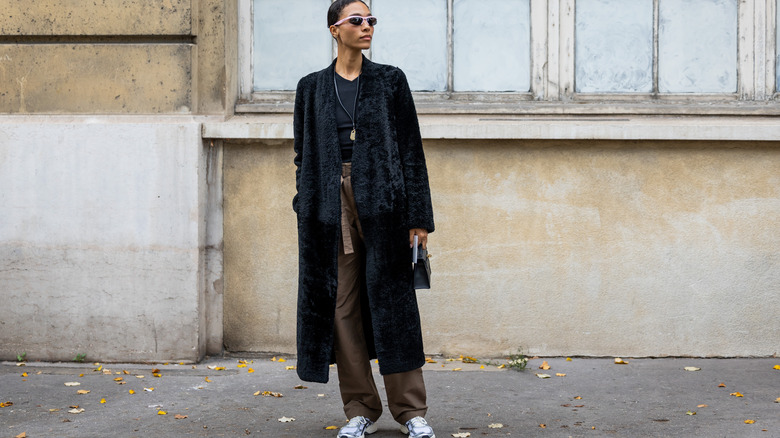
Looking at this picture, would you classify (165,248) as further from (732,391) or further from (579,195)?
(732,391)

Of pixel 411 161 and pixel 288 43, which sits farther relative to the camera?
pixel 288 43

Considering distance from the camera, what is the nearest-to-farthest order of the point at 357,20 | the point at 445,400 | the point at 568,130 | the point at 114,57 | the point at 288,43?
1. the point at 357,20
2. the point at 445,400
3. the point at 568,130
4. the point at 114,57
5. the point at 288,43

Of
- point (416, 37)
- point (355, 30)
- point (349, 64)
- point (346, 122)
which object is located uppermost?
point (416, 37)

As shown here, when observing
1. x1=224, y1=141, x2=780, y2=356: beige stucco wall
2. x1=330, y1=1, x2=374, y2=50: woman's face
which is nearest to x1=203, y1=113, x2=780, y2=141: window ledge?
x1=224, y1=141, x2=780, y2=356: beige stucco wall

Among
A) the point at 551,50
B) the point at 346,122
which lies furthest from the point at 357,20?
the point at 551,50

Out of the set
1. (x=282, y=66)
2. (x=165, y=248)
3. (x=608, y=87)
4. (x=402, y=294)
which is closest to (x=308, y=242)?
(x=402, y=294)

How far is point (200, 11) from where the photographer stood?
5.91 m

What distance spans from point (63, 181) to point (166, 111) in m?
Answer: 0.81

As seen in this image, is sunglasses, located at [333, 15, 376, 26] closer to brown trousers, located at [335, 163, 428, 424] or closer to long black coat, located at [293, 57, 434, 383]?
long black coat, located at [293, 57, 434, 383]

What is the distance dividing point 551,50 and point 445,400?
2.55 meters

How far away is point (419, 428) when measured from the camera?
4.04m

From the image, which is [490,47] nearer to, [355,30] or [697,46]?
[697,46]

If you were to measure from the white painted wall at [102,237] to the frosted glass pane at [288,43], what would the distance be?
766 millimetres

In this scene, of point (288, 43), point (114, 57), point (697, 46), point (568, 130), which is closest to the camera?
point (568, 130)
